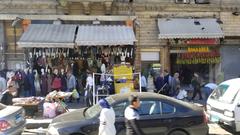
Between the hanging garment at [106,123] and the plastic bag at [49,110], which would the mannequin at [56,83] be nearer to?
the plastic bag at [49,110]

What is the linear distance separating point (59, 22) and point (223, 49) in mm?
8544

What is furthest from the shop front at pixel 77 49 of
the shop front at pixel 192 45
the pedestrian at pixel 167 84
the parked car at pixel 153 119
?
the parked car at pixel 153 119

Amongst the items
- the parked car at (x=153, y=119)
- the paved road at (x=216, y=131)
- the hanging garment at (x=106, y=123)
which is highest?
the hanging garment at (x=106, y=123)

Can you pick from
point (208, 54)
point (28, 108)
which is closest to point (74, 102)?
point (28, 108)

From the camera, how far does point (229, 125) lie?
10648 millimetres

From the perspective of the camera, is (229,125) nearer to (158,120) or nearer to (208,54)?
(158,120)

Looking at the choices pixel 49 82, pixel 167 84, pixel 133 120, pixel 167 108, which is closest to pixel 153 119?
pixel 167 108

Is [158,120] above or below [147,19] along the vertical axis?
below

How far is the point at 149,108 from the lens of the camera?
988cm

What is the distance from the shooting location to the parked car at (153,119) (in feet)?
31.0

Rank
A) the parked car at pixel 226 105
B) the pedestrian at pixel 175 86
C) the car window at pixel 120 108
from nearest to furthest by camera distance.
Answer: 1. the car window at pixel 120 108
2. the parked car at pixel 226 105
3. the pedestrian at pixel 175 86

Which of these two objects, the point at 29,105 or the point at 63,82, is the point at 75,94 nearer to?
the point at 63,82

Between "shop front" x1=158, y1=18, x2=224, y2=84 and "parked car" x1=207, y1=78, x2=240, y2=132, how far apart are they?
728 centimetres

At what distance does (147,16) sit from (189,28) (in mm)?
2234
